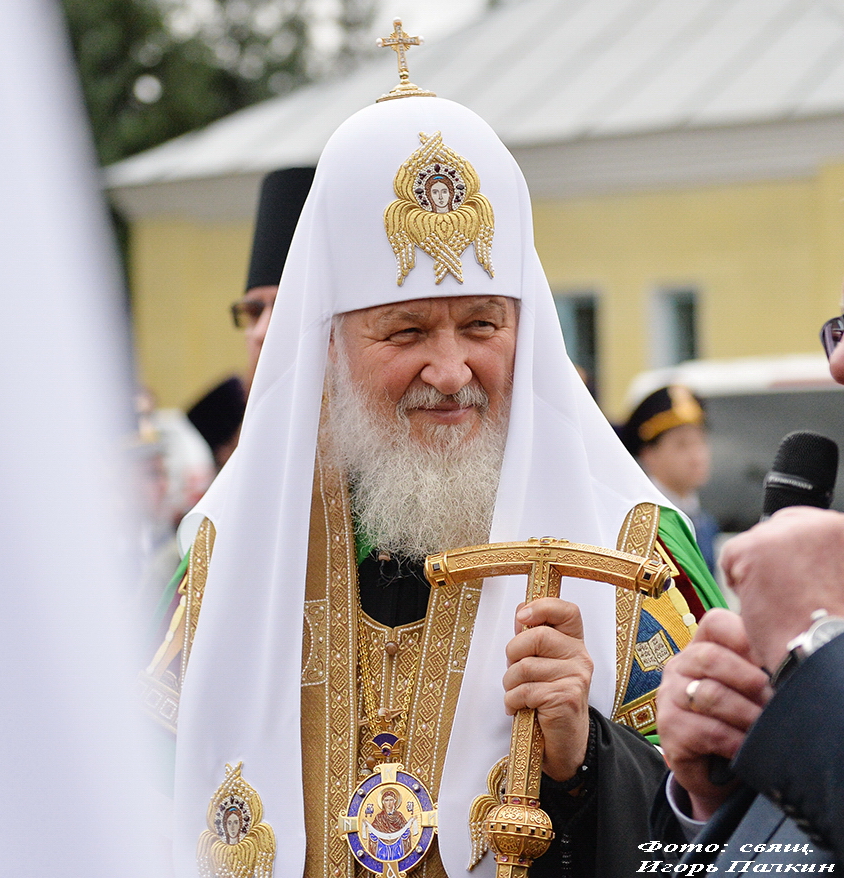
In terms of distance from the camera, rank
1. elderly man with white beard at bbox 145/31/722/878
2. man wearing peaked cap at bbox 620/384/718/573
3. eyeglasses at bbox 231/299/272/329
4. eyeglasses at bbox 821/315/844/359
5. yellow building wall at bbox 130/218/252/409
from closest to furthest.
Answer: eyeglasses at bbox 821/315/844/359 → elderly man with white beard at bbox 145/31/722/878 → eyeglasses at bbox 231/299/272/329 → man wearing peaked cap at bbox 620/384/718/573 → yellow building wall at bbox 130/218/252/409

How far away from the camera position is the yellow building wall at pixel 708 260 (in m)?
15.4

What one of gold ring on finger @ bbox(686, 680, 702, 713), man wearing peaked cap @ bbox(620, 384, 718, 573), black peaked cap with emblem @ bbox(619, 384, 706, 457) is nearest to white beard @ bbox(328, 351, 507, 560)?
gold ring on finger @ bbox(686, 680, 702, 713)

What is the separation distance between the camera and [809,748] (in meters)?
1.56

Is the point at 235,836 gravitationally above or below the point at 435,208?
below

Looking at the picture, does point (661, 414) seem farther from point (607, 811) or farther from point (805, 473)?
point (805, 473)

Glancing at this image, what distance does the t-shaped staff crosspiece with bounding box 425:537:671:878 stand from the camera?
7.24ft

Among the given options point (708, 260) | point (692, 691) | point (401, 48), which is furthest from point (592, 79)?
point (692, 691)

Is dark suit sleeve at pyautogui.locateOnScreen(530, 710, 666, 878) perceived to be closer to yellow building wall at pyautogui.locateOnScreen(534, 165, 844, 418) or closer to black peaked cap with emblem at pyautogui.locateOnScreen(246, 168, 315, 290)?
black peaked cap with emblem at pyautogui.locateOnScreen(246, 168, 315, 290)

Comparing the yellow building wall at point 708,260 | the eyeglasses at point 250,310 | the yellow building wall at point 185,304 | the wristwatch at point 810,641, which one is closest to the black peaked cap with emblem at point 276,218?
the eyeglasses at point 250,310

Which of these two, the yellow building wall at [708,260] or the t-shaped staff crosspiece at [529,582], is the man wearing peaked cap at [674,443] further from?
the yellow building wall at [708,260]

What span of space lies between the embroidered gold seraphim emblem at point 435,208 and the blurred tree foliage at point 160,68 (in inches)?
1178

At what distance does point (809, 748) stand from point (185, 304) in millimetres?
18615

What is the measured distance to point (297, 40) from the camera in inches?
1496

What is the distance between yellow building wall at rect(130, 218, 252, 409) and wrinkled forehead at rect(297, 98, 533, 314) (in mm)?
16201
